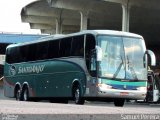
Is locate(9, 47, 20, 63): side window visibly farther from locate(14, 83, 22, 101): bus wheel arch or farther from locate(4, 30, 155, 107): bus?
locate(4, 30, 155, 107): bus

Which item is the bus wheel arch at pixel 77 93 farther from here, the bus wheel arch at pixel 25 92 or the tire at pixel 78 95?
the bus wheel arch at pixel 25 92

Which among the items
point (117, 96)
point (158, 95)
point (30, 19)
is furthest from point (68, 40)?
point (30, 19)

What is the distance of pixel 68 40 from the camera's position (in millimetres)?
22219

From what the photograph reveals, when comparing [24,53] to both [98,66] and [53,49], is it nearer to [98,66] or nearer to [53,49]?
[53,49]

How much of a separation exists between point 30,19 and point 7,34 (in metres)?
3.37

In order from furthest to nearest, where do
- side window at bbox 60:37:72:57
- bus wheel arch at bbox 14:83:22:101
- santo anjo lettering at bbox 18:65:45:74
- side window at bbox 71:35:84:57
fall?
bus wheel arch at bbox 14:83:22:101
santo anjo lettering at bbox 18:65:45:74
side window at bbox 60:37:72:57
side window at bbox 71:35:84:57

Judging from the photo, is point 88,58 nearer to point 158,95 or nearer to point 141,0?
point 158,95

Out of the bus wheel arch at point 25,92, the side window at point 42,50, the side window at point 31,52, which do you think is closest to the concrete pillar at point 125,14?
the side window at point 31,52

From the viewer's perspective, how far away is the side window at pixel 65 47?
72.3 feet

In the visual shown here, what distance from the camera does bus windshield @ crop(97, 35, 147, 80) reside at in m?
20.3

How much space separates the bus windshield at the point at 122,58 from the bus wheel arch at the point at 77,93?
1299 millimetres

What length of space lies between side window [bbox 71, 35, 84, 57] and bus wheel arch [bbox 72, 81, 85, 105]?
4.02 ft

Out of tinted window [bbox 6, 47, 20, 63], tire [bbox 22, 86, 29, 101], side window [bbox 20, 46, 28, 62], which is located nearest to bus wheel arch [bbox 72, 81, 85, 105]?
tire [bbox 22, 86, 29, 101]

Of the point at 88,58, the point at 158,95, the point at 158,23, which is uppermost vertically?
the point at 158,23
